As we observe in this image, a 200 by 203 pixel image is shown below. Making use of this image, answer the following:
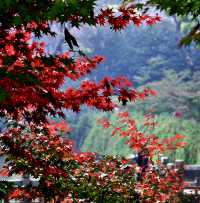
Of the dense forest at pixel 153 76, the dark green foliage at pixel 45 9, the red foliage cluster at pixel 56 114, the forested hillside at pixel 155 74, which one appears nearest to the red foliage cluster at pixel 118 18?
the red foliage cluster at pixel 56 114

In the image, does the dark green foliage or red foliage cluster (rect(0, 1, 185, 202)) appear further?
red foliage cluster (rect(0, 1, 185, 202))

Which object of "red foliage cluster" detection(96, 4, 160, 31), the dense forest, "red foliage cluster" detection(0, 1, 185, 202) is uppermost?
the dense forest

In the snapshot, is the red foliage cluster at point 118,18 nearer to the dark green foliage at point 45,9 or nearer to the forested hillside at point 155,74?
the dark green foliage at point 45,9

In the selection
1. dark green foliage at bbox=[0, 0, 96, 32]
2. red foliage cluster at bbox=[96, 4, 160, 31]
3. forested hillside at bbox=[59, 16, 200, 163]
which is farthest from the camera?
forested hillside at bbox=[59, 16, 200, 163]

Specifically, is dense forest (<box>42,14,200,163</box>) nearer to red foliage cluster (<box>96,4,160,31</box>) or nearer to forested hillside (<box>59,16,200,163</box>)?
forested hillside (<box>59,16,200,163</box>)

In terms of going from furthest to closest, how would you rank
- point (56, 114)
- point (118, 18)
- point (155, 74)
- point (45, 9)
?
point (155, 74)
point (56, 114)
point (118, 18)
point (45, 9)

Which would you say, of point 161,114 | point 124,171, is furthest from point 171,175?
point 161,114

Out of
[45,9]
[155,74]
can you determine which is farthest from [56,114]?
[155,74]

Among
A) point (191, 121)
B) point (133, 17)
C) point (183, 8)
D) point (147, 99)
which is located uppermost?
point (147, 99)

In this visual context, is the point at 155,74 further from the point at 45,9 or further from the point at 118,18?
the point at 45,9

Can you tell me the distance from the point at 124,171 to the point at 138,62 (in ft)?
161

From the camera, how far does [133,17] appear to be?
284 inches

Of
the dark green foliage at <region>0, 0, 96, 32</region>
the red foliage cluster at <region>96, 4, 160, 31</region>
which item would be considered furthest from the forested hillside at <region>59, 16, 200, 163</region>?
the dark green foliage at <region>0, 0, 96, 32</region>

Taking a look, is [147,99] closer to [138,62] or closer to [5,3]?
[138,62]
